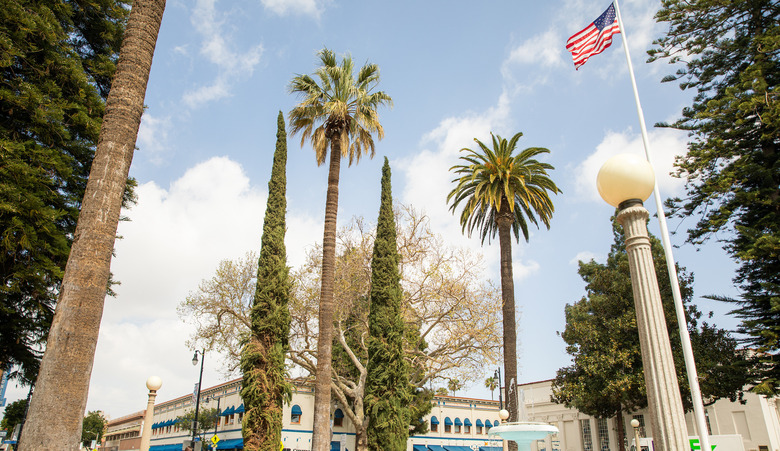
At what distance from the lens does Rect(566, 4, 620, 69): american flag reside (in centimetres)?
1311

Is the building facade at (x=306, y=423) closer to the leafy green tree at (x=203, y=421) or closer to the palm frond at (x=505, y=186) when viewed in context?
the leafy green tree at (x=203, y=421)

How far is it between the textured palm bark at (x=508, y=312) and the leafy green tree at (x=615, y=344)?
11.6 meters

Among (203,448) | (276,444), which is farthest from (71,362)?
(203,448)

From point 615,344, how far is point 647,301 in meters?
29.2

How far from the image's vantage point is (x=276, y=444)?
22.8 m

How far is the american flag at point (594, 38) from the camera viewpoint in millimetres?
13109

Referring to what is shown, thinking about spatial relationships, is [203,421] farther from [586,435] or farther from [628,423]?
[628,423]

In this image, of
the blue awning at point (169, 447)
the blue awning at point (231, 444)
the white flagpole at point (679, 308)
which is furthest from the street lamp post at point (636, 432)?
the blue awning at point (169, 447)

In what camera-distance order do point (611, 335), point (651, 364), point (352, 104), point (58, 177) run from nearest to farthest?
point (651, 364)
point (58, 177)
point (352, 104)
point (611, 335)

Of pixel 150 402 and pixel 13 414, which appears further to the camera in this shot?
pixel 13 414

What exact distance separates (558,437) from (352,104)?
35932 mm

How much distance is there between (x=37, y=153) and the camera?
1356 centimetres

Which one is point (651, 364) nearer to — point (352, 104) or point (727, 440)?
point (727, 440)

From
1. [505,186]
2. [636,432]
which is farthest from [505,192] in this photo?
[636,432]
